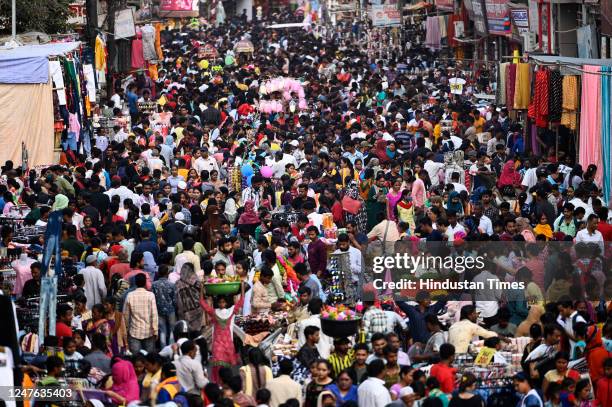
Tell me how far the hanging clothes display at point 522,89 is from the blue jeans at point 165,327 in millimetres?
12069

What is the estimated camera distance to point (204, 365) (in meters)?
14.0

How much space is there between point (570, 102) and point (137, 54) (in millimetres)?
19873

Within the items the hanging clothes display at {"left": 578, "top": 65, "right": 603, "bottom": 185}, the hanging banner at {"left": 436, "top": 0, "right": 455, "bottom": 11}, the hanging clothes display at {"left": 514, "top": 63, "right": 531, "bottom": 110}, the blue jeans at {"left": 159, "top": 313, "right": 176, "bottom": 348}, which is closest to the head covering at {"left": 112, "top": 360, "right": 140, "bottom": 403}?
the blue jeans at {"left": 159, "top": 313, "right": 176, "bottom": 348}

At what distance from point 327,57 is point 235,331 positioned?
33622mm

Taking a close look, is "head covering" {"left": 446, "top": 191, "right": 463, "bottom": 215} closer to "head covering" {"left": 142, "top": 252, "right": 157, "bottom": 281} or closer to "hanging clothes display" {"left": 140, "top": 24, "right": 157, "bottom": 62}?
"head covering" {"left": 142, "top": 252, "right": 157, "bottom": 281}

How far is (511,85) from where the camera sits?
2664cm

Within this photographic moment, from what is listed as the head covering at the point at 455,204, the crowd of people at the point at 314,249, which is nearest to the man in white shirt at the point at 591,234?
the crowd of people at the point at 314,249

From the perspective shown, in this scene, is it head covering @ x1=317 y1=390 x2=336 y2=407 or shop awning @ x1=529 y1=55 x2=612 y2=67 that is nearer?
head covering @ x1=317 y1=390 x2=336 y2=407

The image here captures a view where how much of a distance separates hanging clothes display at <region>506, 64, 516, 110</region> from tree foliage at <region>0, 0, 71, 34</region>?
1067cm

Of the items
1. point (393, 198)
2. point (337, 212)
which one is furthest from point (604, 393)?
point (393, 198)

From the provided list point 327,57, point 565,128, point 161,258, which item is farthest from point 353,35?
point 161,258

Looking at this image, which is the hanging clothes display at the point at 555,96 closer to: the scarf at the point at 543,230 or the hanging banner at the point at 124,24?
the scarf at the point at 543,230

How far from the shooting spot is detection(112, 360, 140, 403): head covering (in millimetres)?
12508

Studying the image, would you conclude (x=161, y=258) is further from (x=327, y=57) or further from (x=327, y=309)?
(x=327, y=57)
